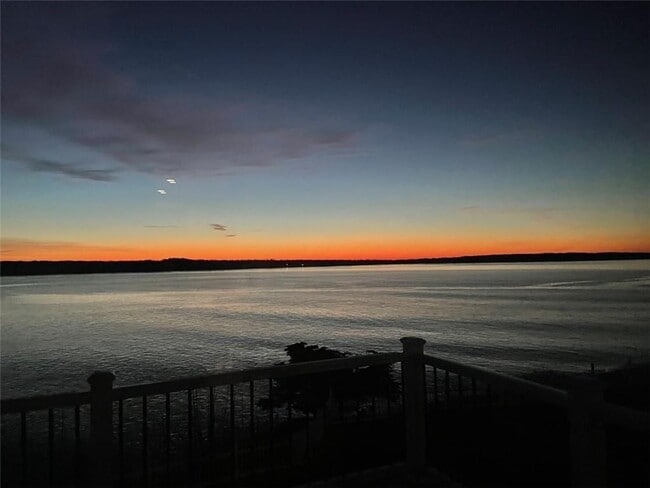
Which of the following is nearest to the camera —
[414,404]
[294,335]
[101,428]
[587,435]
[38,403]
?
[587,435]

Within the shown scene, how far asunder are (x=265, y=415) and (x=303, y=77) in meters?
16.8

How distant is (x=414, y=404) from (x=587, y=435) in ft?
5.31

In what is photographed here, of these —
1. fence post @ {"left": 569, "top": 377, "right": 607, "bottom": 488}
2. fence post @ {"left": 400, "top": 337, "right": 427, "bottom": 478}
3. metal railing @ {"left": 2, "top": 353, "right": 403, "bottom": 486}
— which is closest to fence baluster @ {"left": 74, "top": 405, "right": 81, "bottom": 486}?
metal railing @ {"left": 2, "top": 353, "right": 403, "bottom": 486}

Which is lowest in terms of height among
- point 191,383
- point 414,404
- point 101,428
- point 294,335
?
point 294,335

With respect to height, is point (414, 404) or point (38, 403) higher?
point (38, 403)

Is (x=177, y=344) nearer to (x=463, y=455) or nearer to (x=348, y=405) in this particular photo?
(x=348, y=405)

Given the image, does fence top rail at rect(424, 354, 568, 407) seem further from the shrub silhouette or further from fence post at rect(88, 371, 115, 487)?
the shrub silhouette

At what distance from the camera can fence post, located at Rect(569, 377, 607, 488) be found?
2742 millimetres

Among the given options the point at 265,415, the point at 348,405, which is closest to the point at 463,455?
the point at 348,405

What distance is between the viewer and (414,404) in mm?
4176

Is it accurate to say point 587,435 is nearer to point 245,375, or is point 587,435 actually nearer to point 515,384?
point 515,384

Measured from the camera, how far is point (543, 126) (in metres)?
18.2

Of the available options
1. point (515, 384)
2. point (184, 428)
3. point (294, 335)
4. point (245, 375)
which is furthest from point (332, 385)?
point (294, 335)

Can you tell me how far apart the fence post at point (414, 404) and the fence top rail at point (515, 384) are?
27cm
